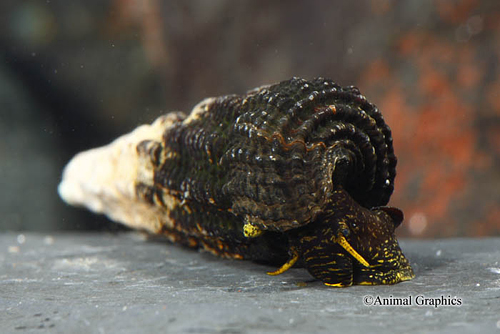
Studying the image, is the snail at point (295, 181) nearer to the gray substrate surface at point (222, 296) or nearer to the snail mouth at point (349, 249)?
the snail mouth at point (349, 249)

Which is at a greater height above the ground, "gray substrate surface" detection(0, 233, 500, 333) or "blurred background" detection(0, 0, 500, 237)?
"blurred background" detection(0, 0, 500, 237)

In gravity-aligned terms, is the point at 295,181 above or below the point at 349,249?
above

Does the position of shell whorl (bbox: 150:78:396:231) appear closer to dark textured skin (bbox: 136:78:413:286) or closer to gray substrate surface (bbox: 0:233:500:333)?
dark textured skin (bbox: 136:78:413:286)

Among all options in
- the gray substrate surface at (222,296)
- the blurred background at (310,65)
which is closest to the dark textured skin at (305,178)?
the gray substrate surface at (222,296)

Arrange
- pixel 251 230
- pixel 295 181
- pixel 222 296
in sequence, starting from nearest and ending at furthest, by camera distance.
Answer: pixel 222 296, pixel 295 181, pixel 251 230

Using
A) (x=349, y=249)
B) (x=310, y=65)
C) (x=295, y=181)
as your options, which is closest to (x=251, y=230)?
(x=295, y=181)

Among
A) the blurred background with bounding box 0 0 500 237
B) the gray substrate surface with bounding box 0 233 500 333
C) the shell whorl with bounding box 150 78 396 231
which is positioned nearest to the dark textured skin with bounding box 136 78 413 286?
the shell whorl with bounding box 150 78 396 231

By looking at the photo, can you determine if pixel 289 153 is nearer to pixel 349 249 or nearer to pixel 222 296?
pixel 349 249

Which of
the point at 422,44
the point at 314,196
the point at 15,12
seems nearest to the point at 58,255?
the point at 314,196
